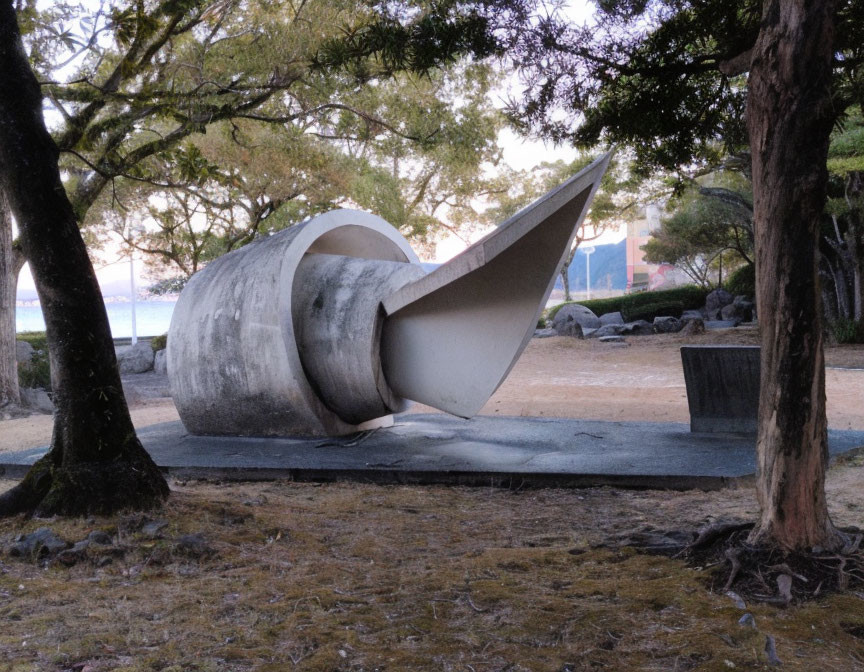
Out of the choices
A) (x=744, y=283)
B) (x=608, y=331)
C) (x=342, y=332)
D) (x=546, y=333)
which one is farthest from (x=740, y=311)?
(x=342, y=332)

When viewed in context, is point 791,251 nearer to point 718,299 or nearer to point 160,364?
point 160,364

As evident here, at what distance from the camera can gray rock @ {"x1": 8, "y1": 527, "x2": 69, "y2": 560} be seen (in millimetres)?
4832

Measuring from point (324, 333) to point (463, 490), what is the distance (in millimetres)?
2951

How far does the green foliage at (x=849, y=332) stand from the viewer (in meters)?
20.1

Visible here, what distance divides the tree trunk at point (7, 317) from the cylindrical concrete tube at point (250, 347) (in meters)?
5.98

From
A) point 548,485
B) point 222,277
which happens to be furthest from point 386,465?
point 222,277

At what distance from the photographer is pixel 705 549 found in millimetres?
4539

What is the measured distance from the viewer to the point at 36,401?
50.2ft

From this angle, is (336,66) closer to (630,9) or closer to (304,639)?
(630,9)

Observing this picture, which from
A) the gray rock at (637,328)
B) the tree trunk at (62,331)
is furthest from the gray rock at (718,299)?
the tree trunk at (62,331)

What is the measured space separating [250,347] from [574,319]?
65.7ft

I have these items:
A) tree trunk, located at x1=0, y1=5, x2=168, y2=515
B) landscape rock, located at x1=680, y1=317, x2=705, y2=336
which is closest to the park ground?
tree trunk, located at x1=0, y1=5, x2=168, y2=515

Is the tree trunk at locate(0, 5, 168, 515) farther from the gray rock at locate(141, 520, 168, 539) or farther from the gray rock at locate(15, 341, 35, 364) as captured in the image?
the gray rock at locate(15, 341, 35, 364)

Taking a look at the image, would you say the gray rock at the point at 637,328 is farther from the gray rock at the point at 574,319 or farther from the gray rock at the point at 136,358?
the gray rock at the point at 136,358
